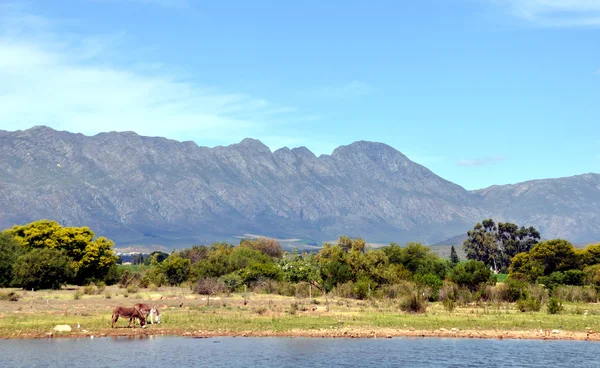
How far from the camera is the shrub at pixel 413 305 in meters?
63.9

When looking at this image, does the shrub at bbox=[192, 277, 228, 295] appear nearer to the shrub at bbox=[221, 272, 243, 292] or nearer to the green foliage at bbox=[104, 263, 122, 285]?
the shrub at bbox=[221, 272, 243, 292]

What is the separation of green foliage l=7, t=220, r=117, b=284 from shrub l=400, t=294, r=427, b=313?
149 ft

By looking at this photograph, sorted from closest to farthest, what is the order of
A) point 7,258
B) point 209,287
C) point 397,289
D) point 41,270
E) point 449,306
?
point 449,306, point 397,289, point 209,287, point 41,270, point 7,258

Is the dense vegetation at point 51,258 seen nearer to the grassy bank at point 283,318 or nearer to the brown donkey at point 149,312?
the grassy bank at point 283,318

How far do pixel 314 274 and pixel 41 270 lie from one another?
30.8 m

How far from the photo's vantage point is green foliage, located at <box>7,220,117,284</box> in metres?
94.4

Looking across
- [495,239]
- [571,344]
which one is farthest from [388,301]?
[495,239]

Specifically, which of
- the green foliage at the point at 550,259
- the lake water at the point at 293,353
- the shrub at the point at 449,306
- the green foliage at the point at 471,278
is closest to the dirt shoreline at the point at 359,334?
the lake water at the point at 293,353

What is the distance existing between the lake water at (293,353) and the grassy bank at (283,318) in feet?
8.54

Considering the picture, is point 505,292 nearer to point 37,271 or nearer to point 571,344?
point 571,344

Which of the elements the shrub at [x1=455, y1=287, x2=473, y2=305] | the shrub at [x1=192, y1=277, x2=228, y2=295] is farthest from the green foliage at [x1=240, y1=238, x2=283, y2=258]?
the shrub at [x1=455, y1=287, x2=473, y2=305]

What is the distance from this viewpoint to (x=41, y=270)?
83125 mm

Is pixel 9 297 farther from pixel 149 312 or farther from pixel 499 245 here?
pixel 499 245

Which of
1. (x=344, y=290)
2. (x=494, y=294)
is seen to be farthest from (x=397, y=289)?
(x=494, y=294)
